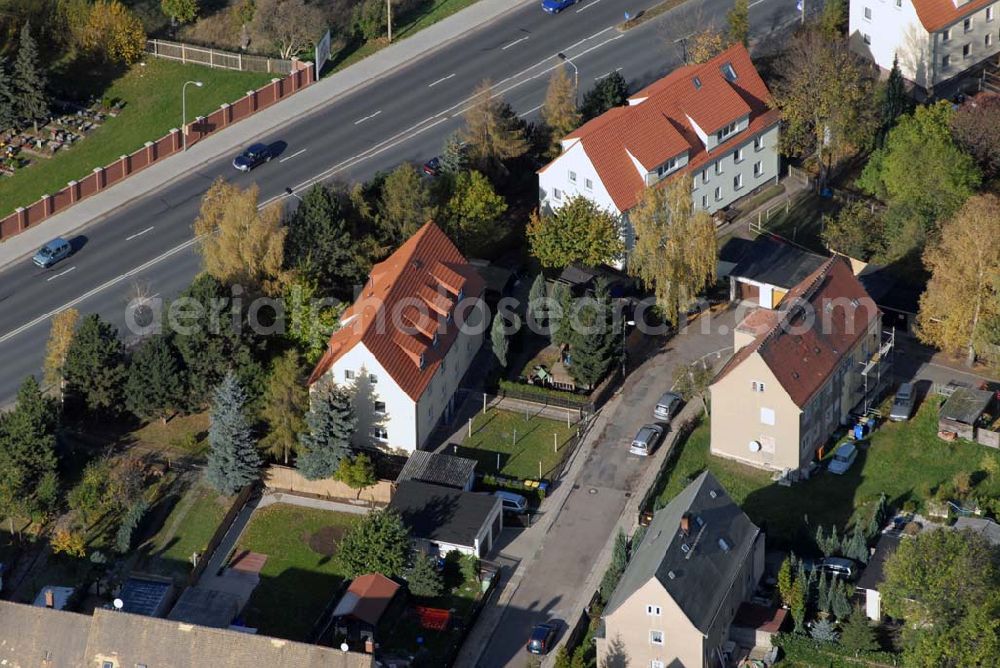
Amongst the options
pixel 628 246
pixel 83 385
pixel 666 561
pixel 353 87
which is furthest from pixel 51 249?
pixel 666 561

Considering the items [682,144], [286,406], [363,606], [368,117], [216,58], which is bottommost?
[363,606]

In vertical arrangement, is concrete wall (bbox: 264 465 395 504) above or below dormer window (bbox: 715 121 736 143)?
below

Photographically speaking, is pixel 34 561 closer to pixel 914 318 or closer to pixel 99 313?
pixel 99 313

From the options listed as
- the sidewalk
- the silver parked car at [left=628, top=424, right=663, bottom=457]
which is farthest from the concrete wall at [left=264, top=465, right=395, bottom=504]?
the sidewalk

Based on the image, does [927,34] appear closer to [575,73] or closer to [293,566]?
[575,73]

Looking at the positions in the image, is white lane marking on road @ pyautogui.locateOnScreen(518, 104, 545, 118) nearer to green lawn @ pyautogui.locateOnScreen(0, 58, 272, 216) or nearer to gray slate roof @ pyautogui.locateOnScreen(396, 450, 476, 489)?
green lawn @ pyautogui.locateOnScreen(0, 58, 272, 216)

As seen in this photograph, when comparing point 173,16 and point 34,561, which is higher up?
point 173,16

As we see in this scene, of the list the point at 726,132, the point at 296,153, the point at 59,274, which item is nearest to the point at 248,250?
the point at 59,274
